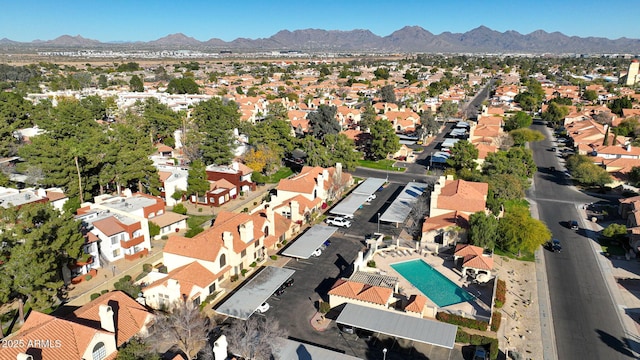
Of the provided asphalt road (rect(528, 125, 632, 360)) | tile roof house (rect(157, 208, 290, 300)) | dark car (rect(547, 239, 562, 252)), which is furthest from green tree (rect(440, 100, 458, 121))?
tile roof house (rect(157, 208, 290, 300))

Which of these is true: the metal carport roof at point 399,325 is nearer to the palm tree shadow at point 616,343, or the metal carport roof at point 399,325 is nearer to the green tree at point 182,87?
the palm tree shadow at point 616,343

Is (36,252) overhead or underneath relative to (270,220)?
overhead

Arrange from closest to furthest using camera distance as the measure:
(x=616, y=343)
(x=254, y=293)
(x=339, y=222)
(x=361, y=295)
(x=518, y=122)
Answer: (x=616, y=343) → (x=361, y=295) → (x=254, y=293) → (x=339, y=222) → (x=518, y=122)

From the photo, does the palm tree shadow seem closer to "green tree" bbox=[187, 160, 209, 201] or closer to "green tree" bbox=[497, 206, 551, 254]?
"green tree" bbox=[497, 206, 551, 254]

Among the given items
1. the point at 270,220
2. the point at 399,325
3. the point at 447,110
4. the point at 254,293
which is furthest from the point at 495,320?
the point at 447,110

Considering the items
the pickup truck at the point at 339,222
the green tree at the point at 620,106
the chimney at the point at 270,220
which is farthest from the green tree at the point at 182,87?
the green tree at the point at 620,106

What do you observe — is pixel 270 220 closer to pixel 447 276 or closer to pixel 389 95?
pixel 447 276

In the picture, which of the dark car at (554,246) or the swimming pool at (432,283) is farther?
the dark car at (554,246)
